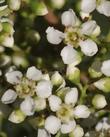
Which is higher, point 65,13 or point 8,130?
point 65,13

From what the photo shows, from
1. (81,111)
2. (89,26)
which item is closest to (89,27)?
(89,26)

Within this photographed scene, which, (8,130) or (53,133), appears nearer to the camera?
(53,133)

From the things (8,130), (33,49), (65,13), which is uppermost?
(65,13)

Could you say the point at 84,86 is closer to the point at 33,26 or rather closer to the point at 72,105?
the point at 72,105

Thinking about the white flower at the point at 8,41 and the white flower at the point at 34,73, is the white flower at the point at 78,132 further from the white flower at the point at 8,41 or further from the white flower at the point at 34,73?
the white flower at the point at 8,41

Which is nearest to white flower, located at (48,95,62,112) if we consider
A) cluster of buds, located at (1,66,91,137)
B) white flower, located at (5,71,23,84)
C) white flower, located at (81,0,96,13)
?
cluster of buds, located at (1,66,91,137)

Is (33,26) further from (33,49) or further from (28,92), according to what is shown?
(28,92)

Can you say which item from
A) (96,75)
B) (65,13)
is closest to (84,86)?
(96,75)
